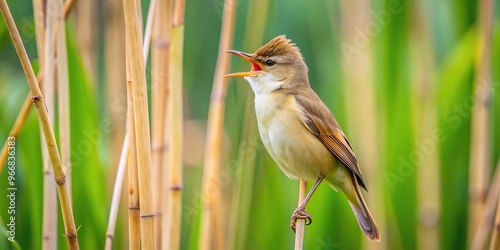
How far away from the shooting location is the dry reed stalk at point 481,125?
2.58 m

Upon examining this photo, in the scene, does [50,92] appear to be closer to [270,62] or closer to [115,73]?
[270,62]

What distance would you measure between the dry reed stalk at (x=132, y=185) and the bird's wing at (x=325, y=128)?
80cm

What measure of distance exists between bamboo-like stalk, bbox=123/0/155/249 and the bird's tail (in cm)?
94

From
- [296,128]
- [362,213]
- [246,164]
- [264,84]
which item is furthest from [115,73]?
[362,213]

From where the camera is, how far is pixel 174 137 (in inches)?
87.9

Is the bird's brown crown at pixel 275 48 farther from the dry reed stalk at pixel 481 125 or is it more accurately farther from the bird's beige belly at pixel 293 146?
the dry reed stalk at pixel 481 125

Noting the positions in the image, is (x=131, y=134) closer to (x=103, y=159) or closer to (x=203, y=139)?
(x=103, y=159)

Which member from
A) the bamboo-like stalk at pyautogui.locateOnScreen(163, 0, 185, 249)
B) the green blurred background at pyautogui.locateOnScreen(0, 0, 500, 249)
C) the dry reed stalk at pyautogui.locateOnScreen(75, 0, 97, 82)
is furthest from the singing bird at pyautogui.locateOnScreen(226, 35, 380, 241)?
the dry reed stalk at pyautogui.locateOnScreen(75, 0, 97, 82)

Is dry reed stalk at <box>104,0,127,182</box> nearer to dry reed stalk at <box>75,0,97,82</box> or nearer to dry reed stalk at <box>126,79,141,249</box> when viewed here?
dry reed stalk at <box>75,0,97,82</box>

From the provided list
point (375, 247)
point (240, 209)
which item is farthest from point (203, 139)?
point (375, 247)

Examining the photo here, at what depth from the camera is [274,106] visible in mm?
2295

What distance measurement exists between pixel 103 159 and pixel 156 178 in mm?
525

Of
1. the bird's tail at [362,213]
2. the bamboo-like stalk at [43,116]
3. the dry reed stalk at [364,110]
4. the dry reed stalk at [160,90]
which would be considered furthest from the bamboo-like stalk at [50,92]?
the dry reed stalk at [364,110]

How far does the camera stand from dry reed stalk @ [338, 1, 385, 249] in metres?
2.69
